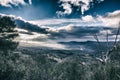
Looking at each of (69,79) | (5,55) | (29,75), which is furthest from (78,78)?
(5,55)

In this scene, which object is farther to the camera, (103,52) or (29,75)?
(29,75)

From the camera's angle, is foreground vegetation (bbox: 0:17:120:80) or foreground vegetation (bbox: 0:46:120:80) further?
foreground vegetation (bbox: 0:17:120:80)

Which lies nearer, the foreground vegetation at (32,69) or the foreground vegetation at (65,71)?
the foreground vegetation at (65,71)

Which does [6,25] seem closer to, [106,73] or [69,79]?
[69,79]

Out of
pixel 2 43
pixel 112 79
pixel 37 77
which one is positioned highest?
pixel 2 43

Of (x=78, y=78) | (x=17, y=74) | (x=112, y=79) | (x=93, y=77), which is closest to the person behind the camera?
(x=112, y=79)

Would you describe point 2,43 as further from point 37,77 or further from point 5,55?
point 37,77

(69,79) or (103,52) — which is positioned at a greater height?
(103,52)

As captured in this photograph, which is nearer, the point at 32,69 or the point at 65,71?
the point at 65,71

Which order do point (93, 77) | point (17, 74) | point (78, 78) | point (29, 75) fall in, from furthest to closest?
point (29, 75) → point (78, 78) → point (17, 74) → point (93, 77)

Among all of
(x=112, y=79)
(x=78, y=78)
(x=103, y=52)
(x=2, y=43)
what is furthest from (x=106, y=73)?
(x=2, y=43)
